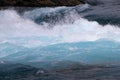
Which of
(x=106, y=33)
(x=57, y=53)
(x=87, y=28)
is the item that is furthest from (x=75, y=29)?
(x=57, y=53)

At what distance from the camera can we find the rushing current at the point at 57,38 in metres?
15.0

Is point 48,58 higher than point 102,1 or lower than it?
lower

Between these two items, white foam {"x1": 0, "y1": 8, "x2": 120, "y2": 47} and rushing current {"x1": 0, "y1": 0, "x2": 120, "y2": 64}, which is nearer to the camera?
rushing current {"x1": 0, "y1": 0, "x2": 120, "y2": 64}

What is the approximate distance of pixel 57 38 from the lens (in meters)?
18.8

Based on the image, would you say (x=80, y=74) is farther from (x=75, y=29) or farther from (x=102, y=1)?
(x=102, y=1)

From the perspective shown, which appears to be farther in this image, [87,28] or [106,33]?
[87,28]

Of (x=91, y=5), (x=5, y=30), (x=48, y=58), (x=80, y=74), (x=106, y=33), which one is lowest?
(x=80, y=74)

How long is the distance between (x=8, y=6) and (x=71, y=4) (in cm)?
521

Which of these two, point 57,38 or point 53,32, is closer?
point 57,38

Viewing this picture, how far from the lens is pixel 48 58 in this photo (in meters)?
14.8

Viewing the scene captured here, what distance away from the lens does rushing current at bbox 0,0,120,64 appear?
15.0 metres

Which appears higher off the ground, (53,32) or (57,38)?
(53,32)

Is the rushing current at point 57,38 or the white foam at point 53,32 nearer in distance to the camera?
the rushing current at point 57,38

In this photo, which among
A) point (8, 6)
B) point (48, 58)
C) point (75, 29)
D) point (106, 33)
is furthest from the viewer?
point (8, 6)
